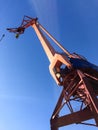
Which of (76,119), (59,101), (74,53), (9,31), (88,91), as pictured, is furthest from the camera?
(9,31)

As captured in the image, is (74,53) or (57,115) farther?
(74,53)

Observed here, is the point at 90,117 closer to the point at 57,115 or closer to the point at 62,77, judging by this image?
the point at 57,115

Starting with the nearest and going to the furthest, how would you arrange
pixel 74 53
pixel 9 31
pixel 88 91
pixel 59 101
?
pixel 88 91
pixel 59 101
pixel 74 53
pixel 9 31

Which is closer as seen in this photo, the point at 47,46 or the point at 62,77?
the point at 62,77

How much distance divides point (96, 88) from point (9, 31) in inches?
857

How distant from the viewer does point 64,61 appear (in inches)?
893

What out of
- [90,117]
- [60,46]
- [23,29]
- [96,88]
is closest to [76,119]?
[90,117]

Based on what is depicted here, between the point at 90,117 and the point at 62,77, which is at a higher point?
the point at 62,77

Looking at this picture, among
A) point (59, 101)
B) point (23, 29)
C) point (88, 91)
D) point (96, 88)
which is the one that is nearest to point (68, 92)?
point (59, 101)

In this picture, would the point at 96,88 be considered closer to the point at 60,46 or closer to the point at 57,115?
the point at 57,115

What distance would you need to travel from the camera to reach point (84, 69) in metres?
22.5

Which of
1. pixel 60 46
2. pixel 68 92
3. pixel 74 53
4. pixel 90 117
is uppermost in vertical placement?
pixel 60 46

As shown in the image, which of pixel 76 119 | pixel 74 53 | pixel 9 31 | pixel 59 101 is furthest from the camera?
pixel 9 31

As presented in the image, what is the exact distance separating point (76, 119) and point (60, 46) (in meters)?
11.2
